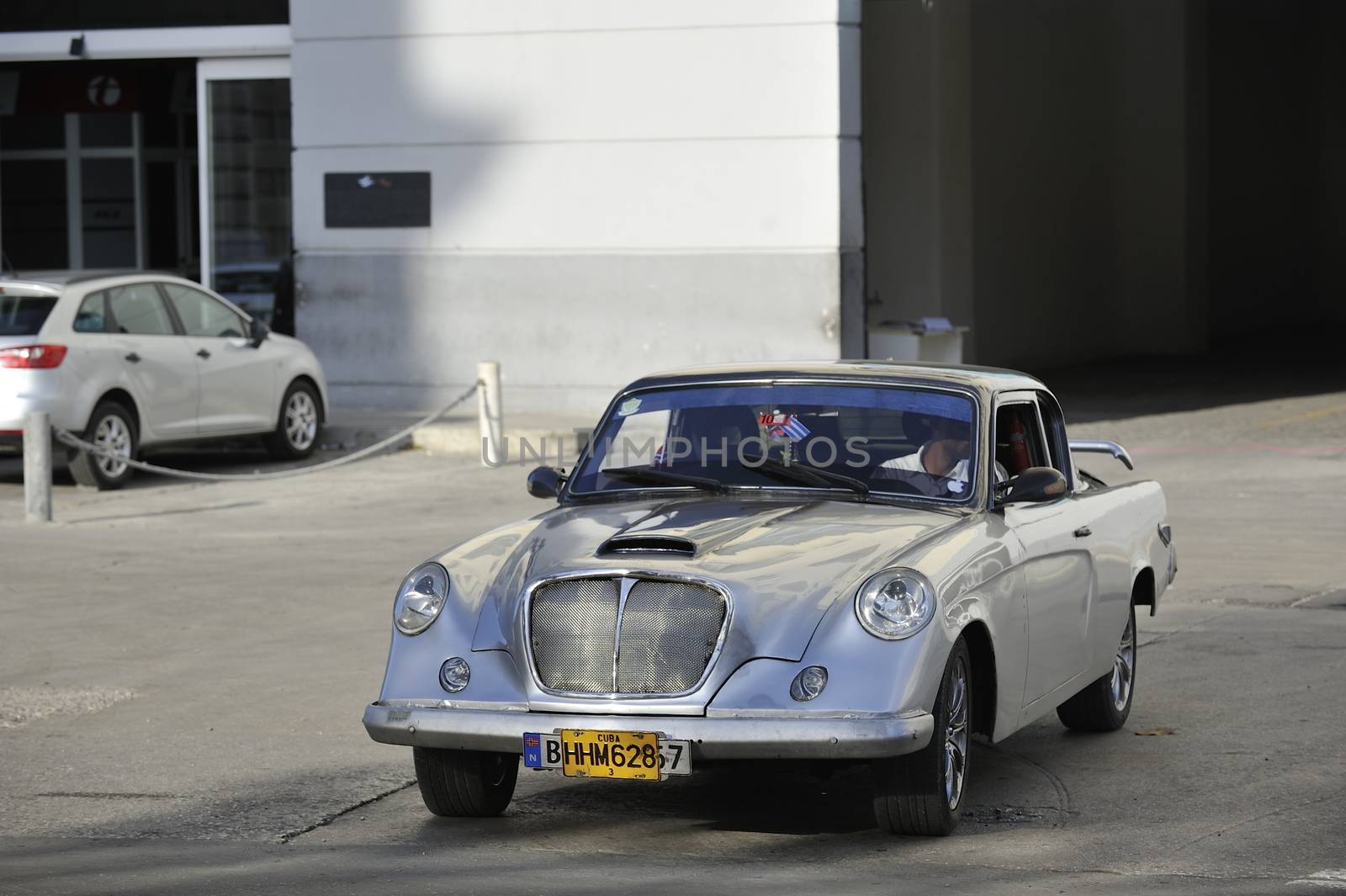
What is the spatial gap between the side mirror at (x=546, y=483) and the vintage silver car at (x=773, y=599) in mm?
12

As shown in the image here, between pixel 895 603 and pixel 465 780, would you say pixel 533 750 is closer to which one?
pixel 465 780

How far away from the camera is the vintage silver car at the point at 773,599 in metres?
6.15

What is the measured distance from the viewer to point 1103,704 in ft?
27.0

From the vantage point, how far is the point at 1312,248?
4494 cm

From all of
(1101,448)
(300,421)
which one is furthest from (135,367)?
(1101,448)

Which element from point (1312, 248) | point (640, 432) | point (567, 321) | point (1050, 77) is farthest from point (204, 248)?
point (1312, 248)

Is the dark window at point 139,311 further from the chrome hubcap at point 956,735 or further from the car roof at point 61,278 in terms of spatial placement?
the chrome hubcap at point 956,735

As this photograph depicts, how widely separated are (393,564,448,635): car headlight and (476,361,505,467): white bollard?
12630mm

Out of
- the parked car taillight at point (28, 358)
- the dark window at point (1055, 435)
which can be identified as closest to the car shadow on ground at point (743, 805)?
the dark window at point (1055, 435)

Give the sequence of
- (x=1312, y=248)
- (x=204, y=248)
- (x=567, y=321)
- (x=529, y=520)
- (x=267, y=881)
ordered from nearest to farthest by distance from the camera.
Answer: (x=267, y=881)
(x=529, y=520)
(x=567, y=321)
(x=204, y=248)
(x=1312, y=248)

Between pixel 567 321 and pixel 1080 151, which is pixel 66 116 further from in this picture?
pixel 1080 151

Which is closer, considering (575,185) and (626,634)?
(626,634)

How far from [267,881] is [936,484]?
2800 millimetres

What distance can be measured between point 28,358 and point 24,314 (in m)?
0.54
